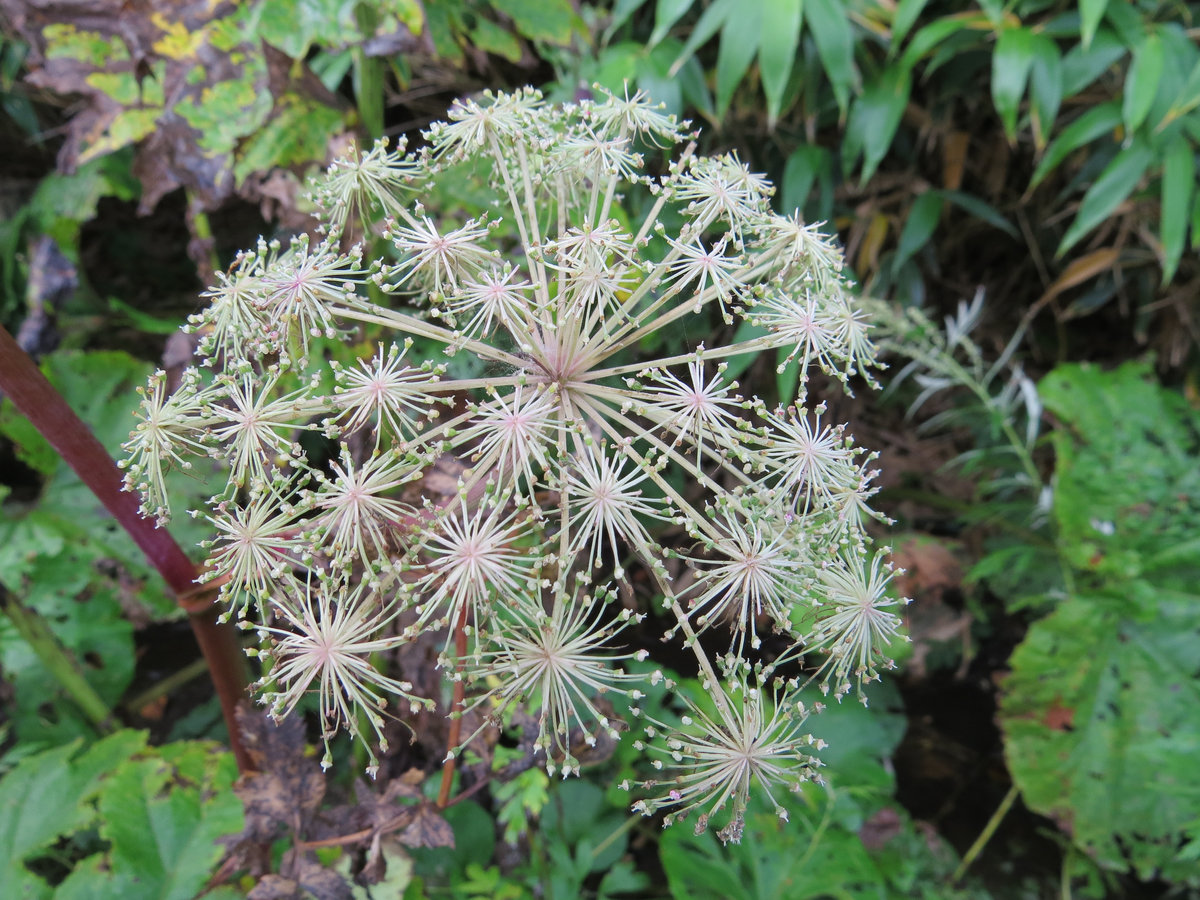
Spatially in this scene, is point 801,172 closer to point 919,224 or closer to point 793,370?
point 919,224

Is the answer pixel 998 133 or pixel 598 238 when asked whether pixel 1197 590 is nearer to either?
pixel 998 133

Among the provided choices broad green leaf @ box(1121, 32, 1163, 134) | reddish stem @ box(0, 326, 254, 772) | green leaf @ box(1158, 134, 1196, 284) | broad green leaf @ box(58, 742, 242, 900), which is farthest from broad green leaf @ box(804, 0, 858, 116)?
broad green leaf @ box(58, 742, 242, 900)

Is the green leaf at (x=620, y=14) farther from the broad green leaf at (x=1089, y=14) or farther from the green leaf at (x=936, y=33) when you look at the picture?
the broad green leaf at (x=1089, y=14)

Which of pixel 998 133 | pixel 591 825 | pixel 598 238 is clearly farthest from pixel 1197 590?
pixel 598 238

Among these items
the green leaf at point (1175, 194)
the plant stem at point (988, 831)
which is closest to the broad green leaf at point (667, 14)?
the green leaf at point (1175, 194)

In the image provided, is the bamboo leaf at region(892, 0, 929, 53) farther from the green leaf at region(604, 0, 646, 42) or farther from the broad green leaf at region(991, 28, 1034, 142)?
the green leaf at region(604, 0, 646, 42)

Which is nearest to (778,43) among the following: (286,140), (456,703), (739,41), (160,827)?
(739,41)
